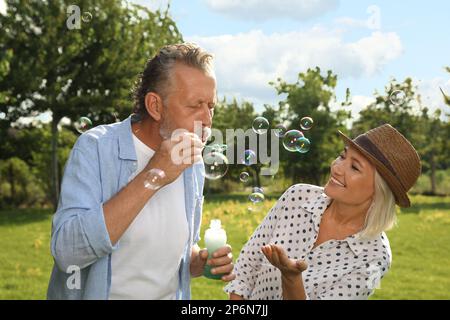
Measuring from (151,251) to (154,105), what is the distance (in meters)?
0.61

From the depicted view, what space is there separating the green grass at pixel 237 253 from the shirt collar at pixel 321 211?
4.95 m

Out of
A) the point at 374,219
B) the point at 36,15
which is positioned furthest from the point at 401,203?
the point at 36,15

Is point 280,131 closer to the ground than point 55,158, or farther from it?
farther from it

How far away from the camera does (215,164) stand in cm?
393

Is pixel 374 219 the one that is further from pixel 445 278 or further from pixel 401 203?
pixel 445 278

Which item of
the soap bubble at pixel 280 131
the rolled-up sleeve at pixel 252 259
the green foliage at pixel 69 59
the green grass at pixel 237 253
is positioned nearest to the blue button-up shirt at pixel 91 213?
the rolled-up sleeve at pixel 252 259

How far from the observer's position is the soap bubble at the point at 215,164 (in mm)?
3871

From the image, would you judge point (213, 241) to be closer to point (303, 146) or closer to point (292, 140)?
point (303, 146)

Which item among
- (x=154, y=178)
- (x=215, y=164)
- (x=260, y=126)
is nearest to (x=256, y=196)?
(x=215, y=164)

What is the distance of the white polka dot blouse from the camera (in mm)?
2646

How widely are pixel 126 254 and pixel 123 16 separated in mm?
19453

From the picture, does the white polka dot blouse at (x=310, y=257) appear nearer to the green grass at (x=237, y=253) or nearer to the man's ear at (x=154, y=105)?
the man's ear at (x=154, y=105)

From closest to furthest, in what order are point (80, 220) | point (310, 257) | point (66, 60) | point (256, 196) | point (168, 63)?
point (80, 220)
point (168, 63)
point (310, 257)
point (256, 196)
point (66, 60)

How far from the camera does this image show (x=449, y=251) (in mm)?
11773
